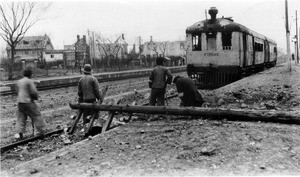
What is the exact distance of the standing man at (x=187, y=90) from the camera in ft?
27.9

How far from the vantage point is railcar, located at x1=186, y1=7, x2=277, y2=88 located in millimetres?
16250

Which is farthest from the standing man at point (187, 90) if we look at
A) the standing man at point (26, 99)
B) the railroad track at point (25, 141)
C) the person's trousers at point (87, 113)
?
the standing man at point (26, 99)

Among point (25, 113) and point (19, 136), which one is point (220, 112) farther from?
point (19, 136)

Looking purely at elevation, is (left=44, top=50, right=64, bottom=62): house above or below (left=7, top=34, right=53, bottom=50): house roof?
below

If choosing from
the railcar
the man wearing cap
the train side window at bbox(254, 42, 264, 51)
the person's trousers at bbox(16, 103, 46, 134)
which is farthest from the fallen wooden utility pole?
the train side window at bbox(254, 42, 264, 51)

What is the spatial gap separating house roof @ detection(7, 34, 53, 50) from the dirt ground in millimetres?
74423

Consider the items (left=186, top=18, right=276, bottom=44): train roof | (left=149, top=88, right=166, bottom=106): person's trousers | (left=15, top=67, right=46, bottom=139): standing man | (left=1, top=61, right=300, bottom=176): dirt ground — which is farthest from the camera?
(left=186, top=18, right=276, bottom=44): train roof

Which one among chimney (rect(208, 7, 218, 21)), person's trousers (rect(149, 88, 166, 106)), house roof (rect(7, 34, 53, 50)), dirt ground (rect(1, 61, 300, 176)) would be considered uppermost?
house roof (rect(7, 34, 53, 50))

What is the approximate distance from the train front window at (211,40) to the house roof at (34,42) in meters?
66.1

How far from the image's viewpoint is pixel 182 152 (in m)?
5.54

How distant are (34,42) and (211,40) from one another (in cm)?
7005

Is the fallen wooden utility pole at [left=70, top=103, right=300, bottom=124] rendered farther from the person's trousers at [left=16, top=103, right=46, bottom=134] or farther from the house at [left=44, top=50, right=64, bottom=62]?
the house at [left=44, top=50, right=64, bottom=62]

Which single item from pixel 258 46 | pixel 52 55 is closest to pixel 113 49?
pixel 52 55

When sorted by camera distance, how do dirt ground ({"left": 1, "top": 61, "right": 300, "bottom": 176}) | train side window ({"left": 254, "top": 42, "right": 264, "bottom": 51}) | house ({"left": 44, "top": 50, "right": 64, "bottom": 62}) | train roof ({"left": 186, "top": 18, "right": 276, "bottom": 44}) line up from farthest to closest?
house ({"left": 44, "top": 50, "right": 64, "bottom": 62}) → train side window ({"left": 254, "top": 42, "right": 264, "bottom": 51}) → train roof ({"left": 186, "top": 18, "right": 276, "bottom": 44}) → dirt ground ({"left": 1, "top": 61, "right": 300, "bottom": 176})
